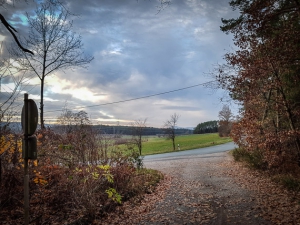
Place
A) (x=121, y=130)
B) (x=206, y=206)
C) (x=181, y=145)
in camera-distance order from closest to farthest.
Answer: (x=206, y=206), (x=121, y=130), (x=181, y=145)

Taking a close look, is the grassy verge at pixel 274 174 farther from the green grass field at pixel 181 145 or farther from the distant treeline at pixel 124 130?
the green grass field at pixel 181 145

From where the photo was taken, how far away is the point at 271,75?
445 inches

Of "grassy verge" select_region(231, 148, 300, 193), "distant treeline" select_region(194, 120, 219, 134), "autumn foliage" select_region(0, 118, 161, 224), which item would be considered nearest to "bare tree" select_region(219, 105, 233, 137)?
"grassy verge" select_region(231, 148, 300, 193)

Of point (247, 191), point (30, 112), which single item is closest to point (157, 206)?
point (247, 191)

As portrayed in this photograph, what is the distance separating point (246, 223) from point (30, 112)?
18.6 feet

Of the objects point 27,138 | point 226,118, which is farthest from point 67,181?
point 226,118

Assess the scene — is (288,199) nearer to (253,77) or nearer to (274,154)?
(274,154)

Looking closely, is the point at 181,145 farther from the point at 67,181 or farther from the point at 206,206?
the point at 67,181

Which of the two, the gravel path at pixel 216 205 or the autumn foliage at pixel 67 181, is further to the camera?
the autumn foliage at pixel 67 181

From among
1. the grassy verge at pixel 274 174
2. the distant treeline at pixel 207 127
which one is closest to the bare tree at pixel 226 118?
the grassy verge at pixel 274 174

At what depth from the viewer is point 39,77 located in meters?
17.8

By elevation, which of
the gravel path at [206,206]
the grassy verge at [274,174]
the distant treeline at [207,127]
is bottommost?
the gravel path at [206,206]

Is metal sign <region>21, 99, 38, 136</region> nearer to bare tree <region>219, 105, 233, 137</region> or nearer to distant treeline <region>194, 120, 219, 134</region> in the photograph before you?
bare tree <region>219, 105, 233, 137</region>

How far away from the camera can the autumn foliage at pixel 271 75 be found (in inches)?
368
